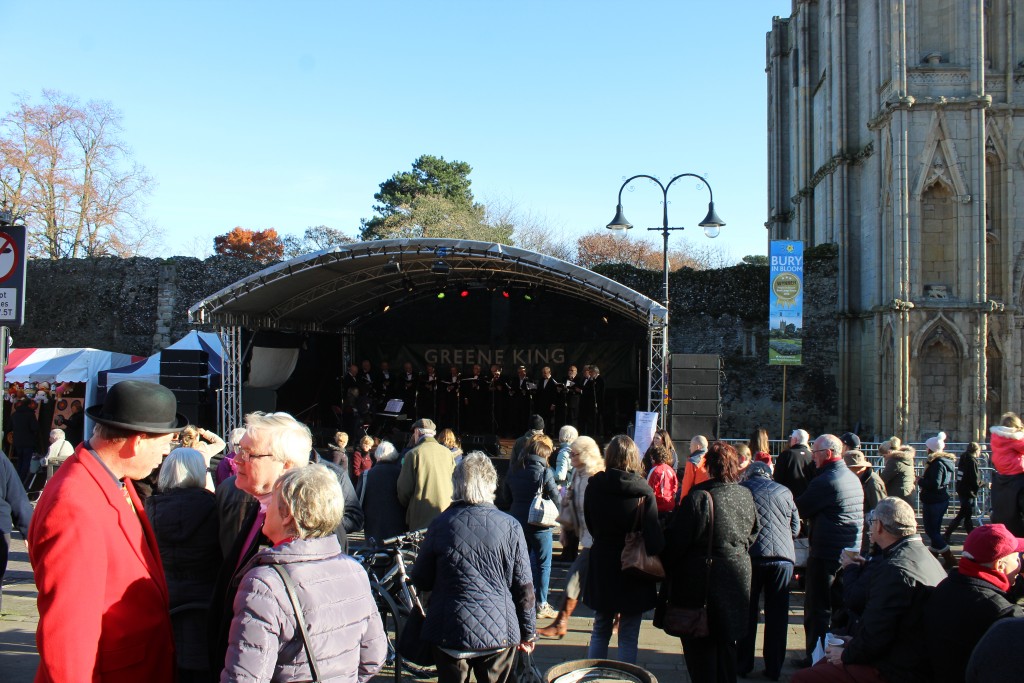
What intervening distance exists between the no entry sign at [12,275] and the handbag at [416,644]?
340cm

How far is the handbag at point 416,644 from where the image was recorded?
12.4 ft

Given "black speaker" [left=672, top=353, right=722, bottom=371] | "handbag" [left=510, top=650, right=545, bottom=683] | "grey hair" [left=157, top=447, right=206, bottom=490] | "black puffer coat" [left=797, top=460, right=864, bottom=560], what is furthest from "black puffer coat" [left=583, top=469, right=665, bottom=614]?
"black speaker" [left=672, top=353, right=722, bottom=371]

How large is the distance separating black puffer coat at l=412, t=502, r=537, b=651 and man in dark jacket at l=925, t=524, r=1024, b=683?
1.75 m

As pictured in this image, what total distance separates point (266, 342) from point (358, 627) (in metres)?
14.2

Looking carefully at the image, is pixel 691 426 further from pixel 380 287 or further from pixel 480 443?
pixel 380 287

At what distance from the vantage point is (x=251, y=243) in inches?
1879

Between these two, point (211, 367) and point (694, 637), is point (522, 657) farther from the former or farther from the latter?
point (211, 367)

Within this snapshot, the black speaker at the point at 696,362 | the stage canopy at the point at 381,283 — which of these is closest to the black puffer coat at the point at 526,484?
the black speaker at the point at 696,362

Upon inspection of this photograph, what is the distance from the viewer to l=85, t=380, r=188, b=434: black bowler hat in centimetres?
252

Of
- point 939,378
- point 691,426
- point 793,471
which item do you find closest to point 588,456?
point 793,471

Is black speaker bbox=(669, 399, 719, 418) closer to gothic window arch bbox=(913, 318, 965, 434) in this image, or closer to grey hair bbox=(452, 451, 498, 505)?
gothic window arch bbox=(913, 318, 965, 434)

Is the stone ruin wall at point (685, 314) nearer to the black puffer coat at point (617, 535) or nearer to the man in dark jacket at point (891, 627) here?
the black puffer coat at point (617, 535)

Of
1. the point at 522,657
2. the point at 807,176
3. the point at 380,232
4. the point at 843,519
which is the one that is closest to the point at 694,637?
the point at 522,657

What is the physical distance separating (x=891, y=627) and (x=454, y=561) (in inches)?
75.8
